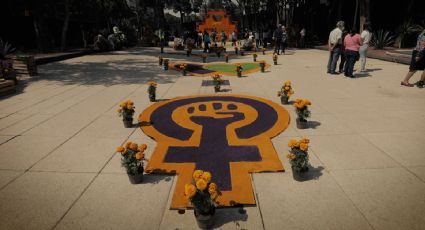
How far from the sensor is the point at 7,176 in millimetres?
5336

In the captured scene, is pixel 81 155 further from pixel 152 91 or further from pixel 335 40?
pixel 335 40

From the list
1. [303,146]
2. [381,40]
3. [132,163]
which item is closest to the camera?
[303,146]

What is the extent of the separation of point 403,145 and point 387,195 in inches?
87.9

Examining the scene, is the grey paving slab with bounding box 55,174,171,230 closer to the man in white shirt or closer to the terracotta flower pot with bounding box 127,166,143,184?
the terracotta flower pot with bounding box 127,166,143,184

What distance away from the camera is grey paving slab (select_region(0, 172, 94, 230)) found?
13.6ft

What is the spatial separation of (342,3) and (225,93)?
75.5 feet

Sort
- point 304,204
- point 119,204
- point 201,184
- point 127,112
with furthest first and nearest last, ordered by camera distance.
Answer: point 127,112 < point 119,204 < point 304,204 < point 201,184

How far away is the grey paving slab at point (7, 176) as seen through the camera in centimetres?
514

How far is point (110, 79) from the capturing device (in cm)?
1392

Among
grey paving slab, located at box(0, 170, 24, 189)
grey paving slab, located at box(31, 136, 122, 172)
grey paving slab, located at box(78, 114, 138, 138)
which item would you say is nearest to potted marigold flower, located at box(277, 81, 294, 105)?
grey paving slab, located at box(78, 114, 138, 138)

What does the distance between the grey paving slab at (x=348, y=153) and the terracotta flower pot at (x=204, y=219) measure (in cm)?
269

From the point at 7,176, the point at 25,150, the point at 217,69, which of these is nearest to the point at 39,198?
the point at 7,176

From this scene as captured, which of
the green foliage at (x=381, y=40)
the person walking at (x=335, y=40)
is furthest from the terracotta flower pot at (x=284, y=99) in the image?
the green foliage at (x=381, y=40)

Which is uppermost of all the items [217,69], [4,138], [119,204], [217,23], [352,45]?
[217,23]
